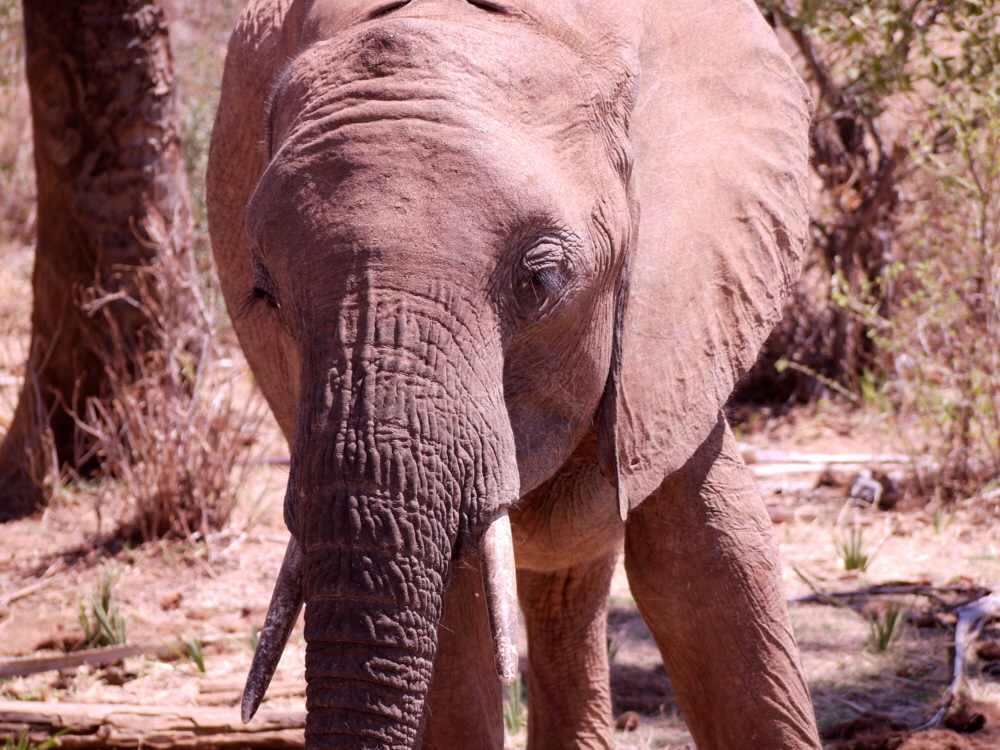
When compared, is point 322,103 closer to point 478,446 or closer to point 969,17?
point 478,446

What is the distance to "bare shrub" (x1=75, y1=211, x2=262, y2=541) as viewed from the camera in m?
5.23

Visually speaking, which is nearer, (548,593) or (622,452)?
(622,452)

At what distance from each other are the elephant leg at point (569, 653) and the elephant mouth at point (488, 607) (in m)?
1.51

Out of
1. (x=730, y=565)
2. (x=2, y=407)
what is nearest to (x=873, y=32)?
(x=730, y=565)

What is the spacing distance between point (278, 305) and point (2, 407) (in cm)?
566

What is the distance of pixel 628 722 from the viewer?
3727mm

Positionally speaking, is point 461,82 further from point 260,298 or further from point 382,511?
point 382,511

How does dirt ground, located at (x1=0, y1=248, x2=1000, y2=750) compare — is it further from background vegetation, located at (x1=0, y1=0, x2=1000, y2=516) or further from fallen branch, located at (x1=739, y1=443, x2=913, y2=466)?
background vegetation, located at (x1=0, y1=0, x2=1000, y2=516)

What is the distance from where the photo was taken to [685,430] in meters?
2.24

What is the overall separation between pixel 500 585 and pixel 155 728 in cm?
194

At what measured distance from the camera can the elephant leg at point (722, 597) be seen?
236 cm

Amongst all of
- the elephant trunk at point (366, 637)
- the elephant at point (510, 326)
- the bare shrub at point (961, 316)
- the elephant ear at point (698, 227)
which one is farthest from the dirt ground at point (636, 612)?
the elephant trunk at point (366, 637)

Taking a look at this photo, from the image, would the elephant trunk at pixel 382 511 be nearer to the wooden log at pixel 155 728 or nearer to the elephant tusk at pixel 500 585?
the elephant tusk at pixel 500 585

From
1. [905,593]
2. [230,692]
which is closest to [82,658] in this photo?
[230,692]
